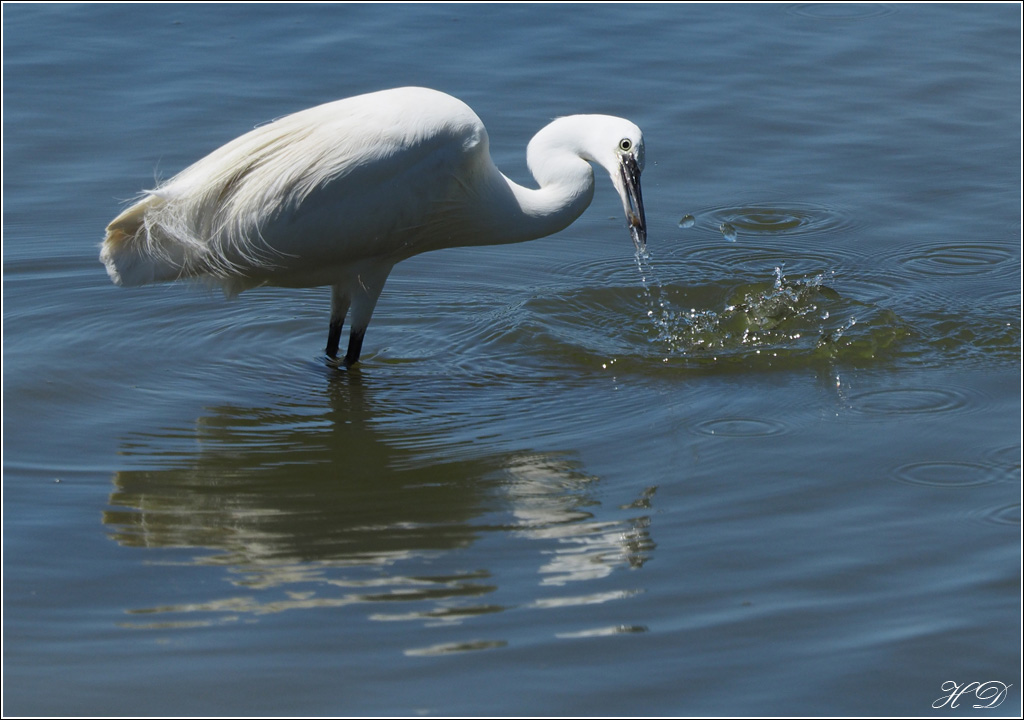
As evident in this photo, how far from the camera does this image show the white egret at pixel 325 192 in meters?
6.71

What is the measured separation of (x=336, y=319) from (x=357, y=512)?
2.01 m

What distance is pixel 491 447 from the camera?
6199mm

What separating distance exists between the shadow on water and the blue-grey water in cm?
2

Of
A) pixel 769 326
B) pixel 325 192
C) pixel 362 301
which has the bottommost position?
pixel 769 326

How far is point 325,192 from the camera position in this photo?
673cm

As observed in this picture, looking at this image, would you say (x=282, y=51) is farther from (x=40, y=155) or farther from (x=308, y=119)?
(x=308, y=119)

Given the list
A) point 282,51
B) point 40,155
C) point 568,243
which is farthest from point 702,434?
point 282,51

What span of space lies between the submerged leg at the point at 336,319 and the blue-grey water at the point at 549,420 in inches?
5.0

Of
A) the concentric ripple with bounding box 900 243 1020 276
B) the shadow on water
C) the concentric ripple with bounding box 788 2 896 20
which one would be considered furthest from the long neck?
the concentric ripple with bounding box 788 2 896 20

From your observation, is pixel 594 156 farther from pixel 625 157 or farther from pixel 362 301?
pixel 362 301

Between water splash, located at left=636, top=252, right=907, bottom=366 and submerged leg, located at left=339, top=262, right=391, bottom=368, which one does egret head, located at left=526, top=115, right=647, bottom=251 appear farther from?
submerged leg, located at left=339, top=262, right=391, bottom=368

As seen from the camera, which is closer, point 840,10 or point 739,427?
point 739,427

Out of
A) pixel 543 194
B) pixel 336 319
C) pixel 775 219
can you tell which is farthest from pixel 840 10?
pixel 336 319

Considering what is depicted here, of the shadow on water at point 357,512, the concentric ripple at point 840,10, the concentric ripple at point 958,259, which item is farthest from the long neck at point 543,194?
the concentric ripple at point 840,10
